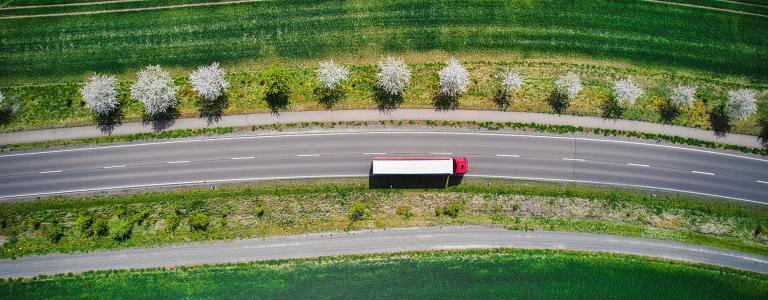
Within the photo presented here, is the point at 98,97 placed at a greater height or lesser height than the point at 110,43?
lesser

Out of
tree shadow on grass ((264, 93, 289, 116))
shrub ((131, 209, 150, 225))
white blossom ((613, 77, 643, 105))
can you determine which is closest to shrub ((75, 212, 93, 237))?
shrub ((131, 209, 150, 225))

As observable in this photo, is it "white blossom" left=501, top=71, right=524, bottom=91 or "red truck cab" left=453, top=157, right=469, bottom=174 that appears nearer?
"red truck cab" left=453, top=157, right=469, bottom=174

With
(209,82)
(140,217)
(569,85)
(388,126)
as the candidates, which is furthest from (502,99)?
(140,217)

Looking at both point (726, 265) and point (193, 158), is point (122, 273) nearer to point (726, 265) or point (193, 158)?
point (193, 158)

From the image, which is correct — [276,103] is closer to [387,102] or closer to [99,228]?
[387,102]

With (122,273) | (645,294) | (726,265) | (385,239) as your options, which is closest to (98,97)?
(122,273)

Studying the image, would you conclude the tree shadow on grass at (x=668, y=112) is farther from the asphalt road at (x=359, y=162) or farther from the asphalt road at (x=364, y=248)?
the asphalt road at (x=364, y=248)

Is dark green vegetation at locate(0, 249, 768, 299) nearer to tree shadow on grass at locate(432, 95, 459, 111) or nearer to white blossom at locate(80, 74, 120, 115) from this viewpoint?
tree shadow on grass at locate(432, 95, 459, 111)

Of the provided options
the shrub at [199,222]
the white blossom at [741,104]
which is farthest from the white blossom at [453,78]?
the white blossom at [741,104]
